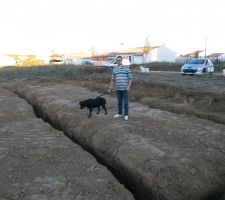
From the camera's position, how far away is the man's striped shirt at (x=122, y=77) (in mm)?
Answer: 9328

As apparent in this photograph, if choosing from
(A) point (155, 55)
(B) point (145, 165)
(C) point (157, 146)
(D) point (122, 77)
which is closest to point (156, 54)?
(A) point (155, 55)

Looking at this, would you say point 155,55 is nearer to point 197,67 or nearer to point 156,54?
point 156,54

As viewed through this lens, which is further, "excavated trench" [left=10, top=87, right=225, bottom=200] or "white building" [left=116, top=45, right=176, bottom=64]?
"white building" [left=116, top=45, right=176, bottom=64]

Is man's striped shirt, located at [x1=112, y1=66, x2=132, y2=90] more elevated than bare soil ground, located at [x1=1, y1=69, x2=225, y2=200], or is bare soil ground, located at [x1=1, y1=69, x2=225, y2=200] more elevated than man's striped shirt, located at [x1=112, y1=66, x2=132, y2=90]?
man's striped shirt, located at [x1=112, y1=66, x2=132, y2=90]

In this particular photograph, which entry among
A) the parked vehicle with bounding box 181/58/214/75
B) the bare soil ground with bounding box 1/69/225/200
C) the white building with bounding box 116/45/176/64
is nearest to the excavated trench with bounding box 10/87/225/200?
the bare soil ground with bounding box 1/69/225/200

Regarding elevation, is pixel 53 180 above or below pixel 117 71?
below

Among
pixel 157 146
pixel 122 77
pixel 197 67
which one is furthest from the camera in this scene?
pixel 197 67

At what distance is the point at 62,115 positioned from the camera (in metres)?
12.1

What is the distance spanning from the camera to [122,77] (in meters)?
9.35

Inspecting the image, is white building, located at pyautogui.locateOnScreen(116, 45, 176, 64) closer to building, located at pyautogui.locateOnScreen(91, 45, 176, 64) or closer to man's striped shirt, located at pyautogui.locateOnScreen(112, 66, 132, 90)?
building, located at pyautogui.locateOnScreen(91, 45, 176, 64)

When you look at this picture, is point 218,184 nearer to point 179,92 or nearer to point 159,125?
point 159,125

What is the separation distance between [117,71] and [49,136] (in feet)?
8.30

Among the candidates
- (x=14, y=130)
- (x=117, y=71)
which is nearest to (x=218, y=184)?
(x=117, y=71)

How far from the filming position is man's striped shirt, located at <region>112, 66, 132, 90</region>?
30.6 ft
